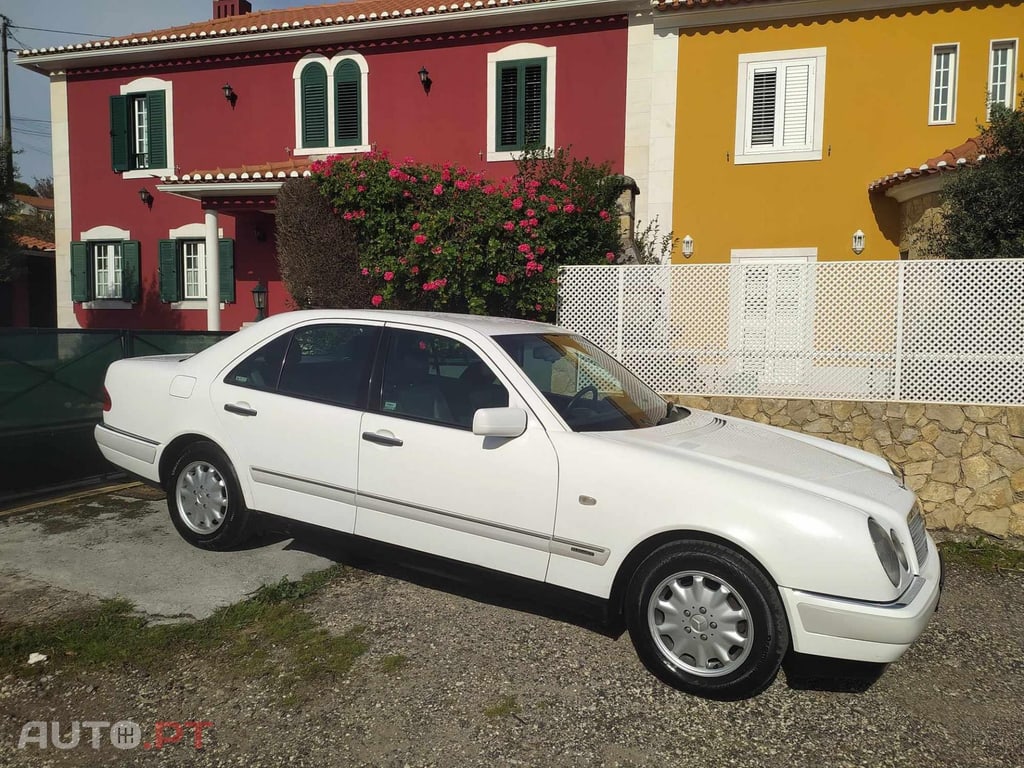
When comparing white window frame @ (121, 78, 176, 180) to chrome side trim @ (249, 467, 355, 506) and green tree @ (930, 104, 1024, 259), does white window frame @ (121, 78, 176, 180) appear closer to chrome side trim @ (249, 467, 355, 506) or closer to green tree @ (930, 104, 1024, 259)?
chrome side trim @ (249, 467, 355, 506)

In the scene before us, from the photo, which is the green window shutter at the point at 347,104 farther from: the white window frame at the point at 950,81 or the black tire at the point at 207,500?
the black tire at the point at 207,500

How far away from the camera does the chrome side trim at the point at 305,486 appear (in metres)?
4.15

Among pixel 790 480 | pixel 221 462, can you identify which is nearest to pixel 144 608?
pixel 221 462

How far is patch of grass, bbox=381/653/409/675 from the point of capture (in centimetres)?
349

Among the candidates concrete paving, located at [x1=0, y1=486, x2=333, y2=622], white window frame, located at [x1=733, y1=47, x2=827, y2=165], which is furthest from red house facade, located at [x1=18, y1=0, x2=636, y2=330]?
concrete paving, located at [x1=0, y1=486, x2=333, y2=622]

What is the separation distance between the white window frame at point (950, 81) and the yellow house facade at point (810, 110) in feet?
0.06

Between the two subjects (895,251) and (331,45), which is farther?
(331,45)

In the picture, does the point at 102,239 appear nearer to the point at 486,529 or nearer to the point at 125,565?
the point at 125,565

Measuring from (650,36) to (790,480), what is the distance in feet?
36.2

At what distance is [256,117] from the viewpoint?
14.6 metres

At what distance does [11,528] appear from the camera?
5559 millimetres

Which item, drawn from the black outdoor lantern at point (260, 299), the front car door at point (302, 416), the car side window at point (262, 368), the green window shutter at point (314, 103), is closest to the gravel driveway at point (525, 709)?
the front car door at point (302, 416)

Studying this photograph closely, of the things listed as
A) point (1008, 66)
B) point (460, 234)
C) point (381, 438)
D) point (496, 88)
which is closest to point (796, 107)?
point (1008, 66)

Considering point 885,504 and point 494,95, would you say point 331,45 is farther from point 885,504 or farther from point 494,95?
point 885,504
